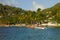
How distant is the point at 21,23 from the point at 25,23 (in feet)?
18.2

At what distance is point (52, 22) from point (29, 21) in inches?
679

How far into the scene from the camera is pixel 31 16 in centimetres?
17188

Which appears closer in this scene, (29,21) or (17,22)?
(29,21)

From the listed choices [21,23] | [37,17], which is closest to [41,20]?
[37,17]

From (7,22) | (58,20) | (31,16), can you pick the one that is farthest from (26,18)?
(58,20)

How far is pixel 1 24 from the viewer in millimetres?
177375

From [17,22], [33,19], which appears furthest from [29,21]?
[17,22]

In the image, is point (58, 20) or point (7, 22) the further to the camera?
point (7, 22)

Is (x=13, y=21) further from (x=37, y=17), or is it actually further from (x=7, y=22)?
(x=37, y=17)

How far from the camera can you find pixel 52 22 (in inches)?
6393

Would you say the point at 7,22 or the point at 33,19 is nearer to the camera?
the point at 33,19

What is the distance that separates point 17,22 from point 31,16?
12861 mm

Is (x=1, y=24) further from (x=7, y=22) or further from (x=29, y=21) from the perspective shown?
(x=29, y=21)

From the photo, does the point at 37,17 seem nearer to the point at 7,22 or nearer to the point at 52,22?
the point at 52,22
